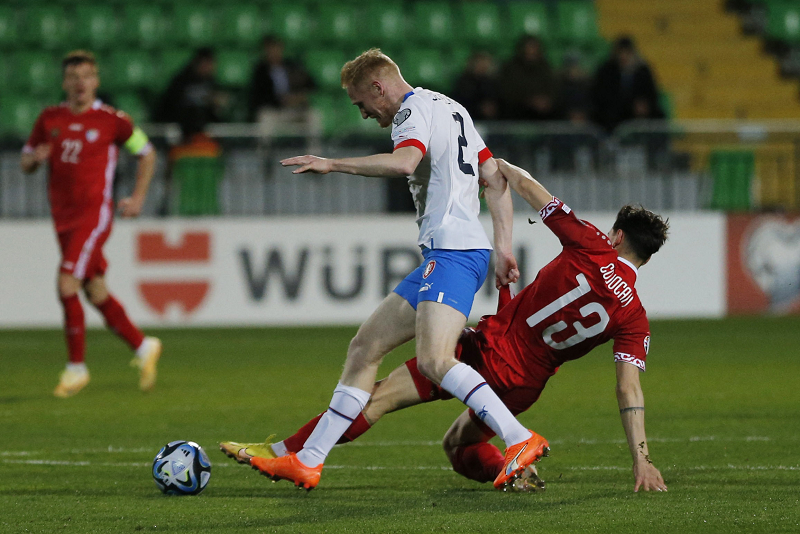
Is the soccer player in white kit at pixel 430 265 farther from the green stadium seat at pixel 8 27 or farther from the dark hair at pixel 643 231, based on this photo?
the green stadium seat at pixel 8 27

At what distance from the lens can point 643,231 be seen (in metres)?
5.20

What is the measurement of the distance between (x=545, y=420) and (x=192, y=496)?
2.81 m

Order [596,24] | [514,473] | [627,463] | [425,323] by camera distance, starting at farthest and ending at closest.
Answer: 1. [596,24]
2. [627,463]
3. [425,323]
4. [514,473]

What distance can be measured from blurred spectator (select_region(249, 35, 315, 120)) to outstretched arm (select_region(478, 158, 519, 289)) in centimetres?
895

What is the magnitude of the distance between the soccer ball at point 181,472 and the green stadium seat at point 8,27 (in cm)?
1248

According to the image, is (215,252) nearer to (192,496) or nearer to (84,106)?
(84,106)

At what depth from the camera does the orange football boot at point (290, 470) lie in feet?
16.5

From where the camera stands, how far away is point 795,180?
45.0 ft

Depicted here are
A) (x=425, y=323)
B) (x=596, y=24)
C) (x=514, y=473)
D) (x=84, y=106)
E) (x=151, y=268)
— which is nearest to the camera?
(x=514, y=473)

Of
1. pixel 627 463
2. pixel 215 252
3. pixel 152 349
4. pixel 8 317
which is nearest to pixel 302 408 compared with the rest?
pixel 152 349

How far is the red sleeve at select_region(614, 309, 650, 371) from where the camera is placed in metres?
5.10

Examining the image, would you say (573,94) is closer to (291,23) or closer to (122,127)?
(291,23)

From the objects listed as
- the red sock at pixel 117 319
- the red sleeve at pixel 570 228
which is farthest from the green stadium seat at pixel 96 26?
the red sleeve at pixel 570 228

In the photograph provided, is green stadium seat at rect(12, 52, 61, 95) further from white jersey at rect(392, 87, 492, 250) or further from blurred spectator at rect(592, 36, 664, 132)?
white jersey at rect(392, 87, 492, 250)
